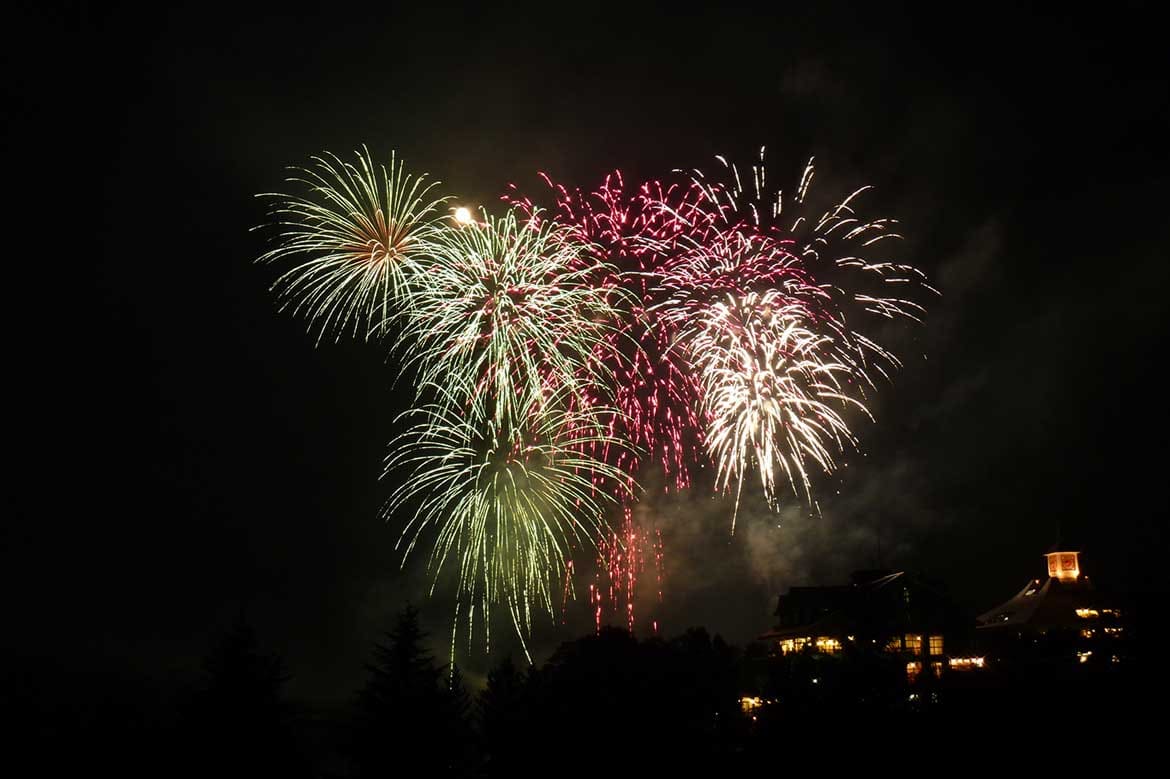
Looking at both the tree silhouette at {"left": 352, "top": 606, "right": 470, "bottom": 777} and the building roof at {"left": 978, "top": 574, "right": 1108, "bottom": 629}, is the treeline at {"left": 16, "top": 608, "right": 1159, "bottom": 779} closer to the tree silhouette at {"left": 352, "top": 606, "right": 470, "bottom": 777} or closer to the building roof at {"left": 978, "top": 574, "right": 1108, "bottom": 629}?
the tree silhouette at {"left": 352, "top": 606, "right": 470, "bottom": 777}

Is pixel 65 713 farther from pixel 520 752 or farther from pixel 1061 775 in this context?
pixel 1061 775

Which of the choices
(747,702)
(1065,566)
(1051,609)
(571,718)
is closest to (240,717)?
(571,718)

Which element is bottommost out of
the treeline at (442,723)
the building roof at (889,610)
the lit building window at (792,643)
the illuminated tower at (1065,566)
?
the treeline at (442,723)

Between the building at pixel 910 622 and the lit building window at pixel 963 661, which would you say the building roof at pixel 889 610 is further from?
the lit building window at pixel 963 661

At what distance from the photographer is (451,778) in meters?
36.7

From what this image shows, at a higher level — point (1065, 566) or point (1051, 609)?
point (1065, 566)

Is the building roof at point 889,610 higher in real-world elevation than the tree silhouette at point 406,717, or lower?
higher

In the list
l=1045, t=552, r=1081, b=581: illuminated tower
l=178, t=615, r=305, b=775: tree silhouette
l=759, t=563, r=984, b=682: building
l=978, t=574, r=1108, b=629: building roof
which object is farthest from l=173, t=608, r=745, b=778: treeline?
l=1045, t=552, r=1081, b=581: illuminated tower

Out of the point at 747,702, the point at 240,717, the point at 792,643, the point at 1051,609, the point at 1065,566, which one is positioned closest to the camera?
the point at 240,717

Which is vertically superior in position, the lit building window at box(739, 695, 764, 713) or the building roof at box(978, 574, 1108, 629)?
the building roof at box(978, 574, 1108, 629)

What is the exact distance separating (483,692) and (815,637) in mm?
23014

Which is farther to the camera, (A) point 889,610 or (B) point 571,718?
(A) point 889,610

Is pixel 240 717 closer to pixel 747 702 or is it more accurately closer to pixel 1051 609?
pixel 747 702

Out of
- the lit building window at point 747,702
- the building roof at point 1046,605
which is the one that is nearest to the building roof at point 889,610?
the lit building window at point 747,702
